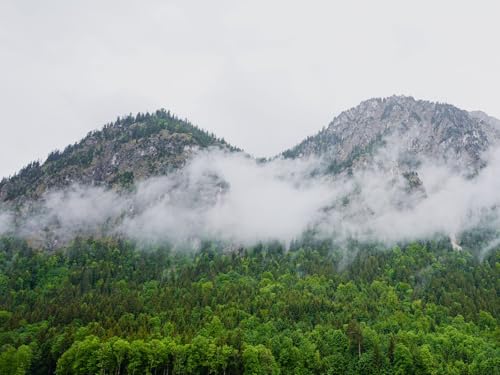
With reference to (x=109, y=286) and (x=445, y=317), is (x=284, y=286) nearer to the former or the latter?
(x=445, y=317)

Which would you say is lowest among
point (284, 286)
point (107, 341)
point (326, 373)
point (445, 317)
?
point (326, 373)

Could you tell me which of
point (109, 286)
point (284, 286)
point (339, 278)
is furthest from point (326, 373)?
point (109, 286)

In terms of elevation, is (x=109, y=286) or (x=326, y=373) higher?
(x=109, y=286)

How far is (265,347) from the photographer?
119 m

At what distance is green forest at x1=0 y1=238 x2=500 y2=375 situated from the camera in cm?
11038

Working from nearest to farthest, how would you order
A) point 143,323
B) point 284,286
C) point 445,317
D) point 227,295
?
point 143,323 → point 445,317 → point 227,295 → point 284,286

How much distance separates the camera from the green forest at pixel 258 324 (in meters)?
110

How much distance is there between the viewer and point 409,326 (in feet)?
464

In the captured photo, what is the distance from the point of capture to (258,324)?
13938 cm

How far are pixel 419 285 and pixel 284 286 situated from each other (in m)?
57.0

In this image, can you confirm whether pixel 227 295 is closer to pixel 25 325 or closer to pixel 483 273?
pixel 25 325

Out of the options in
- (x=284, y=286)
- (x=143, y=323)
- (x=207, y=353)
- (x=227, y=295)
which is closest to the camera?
(x=207, y=353)

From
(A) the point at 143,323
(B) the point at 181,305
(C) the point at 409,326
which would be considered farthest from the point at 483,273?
(A) the point at 143,323

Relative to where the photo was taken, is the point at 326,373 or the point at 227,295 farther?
the point at 227,295
